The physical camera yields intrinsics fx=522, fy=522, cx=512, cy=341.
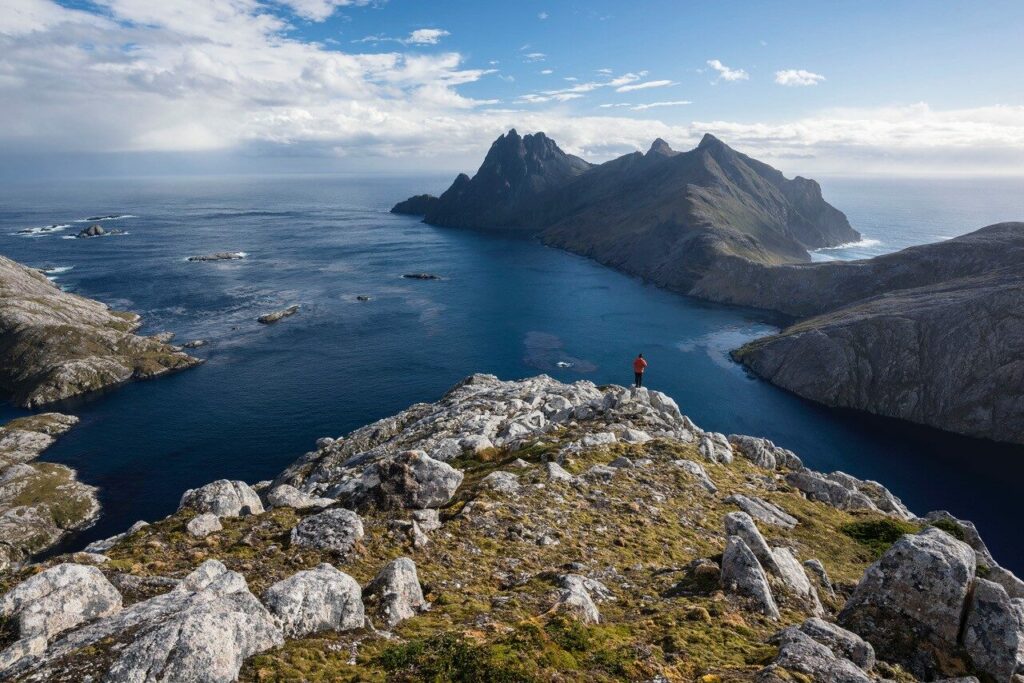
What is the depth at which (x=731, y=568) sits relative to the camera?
65.0ft

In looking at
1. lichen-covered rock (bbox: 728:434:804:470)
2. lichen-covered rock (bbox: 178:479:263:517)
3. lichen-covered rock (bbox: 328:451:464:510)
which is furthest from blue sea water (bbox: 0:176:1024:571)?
lichen-covered rock (bbox: 328:451:464:510)

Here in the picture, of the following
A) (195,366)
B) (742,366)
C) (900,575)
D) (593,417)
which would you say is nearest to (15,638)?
(900,575)

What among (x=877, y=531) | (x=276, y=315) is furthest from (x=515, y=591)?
(x=276, y=315)

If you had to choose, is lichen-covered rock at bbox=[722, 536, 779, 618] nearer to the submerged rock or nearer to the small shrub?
the small shrub

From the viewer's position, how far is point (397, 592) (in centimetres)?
Result: 1659

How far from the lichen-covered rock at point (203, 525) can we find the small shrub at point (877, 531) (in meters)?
32.9

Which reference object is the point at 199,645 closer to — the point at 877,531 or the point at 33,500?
the point at 877,531

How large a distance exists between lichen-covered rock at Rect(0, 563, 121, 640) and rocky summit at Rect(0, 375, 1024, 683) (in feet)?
0.13

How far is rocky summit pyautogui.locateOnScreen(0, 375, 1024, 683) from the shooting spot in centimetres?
1259

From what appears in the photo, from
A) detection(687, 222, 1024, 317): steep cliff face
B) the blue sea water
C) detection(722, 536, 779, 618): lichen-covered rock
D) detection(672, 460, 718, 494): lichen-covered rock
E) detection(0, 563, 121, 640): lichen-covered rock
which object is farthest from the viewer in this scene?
detection(687, 222, 1024, 317): steep cliff face

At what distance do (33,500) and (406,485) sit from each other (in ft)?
265

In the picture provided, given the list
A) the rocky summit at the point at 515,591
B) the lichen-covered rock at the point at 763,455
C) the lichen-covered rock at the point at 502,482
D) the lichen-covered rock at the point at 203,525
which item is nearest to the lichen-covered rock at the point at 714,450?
the lichen-covered rock at the point at 763,455

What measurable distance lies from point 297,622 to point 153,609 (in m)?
3.54

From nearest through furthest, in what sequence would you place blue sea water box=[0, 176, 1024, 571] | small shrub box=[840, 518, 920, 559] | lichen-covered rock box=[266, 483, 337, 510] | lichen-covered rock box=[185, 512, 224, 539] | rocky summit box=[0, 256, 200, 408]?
lichen-covered rock box=[185, 512, 224, 539] < lichen-covered rock box=[266, 483, 337, 510] < small shrub box=[840, 518, 920, 559] < blue sea water box=[0, 176, 1024, 571] < rocky summit box=[0, 256, 200, 408]
